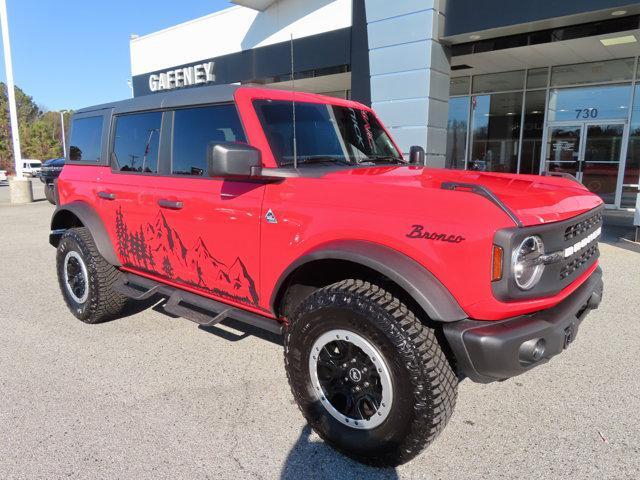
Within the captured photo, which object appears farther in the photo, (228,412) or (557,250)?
(228,412)

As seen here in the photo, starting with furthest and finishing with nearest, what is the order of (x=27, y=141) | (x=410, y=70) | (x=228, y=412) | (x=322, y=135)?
(x=27, y=141), (x=410, y=70), (x=322, y=135), (x=228, y=412)

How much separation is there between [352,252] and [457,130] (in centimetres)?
1336

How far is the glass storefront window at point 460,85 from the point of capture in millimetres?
14004

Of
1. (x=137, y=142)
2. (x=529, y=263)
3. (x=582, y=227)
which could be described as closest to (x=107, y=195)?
(x=137, y=142)

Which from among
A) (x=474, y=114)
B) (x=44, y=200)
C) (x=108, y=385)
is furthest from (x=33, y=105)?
(x=108, y=385)

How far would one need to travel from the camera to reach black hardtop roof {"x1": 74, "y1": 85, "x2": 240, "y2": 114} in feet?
11.0

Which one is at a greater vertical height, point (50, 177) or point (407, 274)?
point (407, 274)

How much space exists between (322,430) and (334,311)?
0.69m

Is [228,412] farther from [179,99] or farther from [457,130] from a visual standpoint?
[457,130]

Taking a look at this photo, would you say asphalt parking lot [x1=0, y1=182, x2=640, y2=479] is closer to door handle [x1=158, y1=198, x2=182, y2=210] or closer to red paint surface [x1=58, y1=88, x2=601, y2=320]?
red paint surface [x1=58, y1=88, x2=601, y2=320]

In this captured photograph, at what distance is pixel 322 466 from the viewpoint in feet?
8.30

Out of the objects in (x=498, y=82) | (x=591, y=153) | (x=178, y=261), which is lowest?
(x=178, y=261)

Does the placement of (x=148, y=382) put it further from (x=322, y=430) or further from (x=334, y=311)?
(x=334, y=311)

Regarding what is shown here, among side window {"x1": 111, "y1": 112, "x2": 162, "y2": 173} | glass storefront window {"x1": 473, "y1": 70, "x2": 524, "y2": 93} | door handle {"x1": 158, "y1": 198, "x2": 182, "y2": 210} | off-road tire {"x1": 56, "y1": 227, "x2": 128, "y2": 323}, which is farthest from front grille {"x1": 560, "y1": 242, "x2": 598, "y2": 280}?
glass storefront window {"x1": 473, "y1": 70, "x2": 524, "y2": 93}
